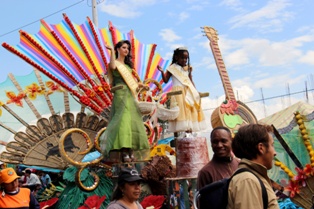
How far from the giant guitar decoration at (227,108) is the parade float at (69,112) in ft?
2.68

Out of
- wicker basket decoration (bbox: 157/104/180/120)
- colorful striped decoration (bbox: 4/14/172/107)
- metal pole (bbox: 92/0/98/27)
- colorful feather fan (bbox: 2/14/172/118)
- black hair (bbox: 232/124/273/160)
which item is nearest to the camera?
black hair (bbox: 232/124/273/160)

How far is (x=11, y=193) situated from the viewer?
167 inches

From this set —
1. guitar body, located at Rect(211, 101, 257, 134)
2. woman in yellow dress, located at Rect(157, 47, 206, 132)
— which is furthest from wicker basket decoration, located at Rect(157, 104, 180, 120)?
guitar body, located at Rect(211, 101, 257, 134)

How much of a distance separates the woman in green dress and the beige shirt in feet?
9.75

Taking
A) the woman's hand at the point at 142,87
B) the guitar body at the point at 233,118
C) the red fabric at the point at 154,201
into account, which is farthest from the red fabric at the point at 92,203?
the guitar body at the point at 233,118

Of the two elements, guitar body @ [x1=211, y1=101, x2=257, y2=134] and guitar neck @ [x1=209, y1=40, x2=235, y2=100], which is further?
guitar neck @ [x1=209, y1=40, x2=235, y2=100]

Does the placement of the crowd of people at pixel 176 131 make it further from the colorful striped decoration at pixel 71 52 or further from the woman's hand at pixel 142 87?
the colorful striped decoration at pixel 71 52

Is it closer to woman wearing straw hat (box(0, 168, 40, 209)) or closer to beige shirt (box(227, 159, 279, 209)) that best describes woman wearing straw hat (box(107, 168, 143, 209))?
beige shirt (box(227, 159, 279, 209))

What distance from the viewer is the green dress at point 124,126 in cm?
493

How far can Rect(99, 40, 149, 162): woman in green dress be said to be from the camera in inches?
194

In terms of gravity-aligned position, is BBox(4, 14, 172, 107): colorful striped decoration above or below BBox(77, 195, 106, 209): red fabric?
above

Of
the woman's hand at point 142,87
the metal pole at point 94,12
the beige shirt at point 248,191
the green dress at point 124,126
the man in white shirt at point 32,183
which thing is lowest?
the beige shirt at point 248,191

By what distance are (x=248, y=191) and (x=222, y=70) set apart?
5631 millimetres

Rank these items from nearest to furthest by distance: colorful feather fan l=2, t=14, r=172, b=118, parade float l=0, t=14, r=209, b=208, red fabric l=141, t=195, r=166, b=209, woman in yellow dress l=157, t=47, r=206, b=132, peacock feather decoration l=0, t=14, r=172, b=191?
red fabric l=141, t=195, r=166, b=209, woman in yellow dress l=157, t=47, r=206, b=132, parade float l=0, t=14, r=209, b=208, peacock feather decoration l=0, t=14, r=172, b=191, colorful feather fan l=2, t=14, r=172, b=118
